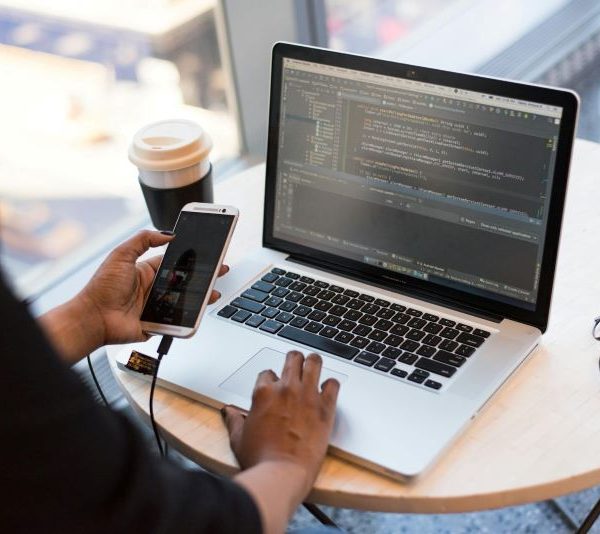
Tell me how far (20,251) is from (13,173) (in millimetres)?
172

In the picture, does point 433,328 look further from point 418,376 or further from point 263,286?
point 263,286

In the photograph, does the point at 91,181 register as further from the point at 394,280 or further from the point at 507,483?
the point at 507,483

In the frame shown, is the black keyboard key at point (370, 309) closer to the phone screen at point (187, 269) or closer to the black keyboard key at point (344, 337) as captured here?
the black keyboard key at point (344, 337)

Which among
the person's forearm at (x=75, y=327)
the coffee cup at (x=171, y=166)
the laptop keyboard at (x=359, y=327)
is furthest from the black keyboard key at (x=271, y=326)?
the coffee cup at (x=171, y=166)

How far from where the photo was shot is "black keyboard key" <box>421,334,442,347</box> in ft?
3.50

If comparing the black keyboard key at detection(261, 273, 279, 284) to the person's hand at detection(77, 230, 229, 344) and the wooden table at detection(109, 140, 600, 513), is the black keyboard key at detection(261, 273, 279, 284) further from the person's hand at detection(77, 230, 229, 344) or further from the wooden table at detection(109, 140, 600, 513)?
the wooden table at detection(109, 140, 600, 513)

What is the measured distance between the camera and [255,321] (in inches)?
45.0

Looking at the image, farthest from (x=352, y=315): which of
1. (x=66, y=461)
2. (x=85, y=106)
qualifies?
(x=85, y=106)

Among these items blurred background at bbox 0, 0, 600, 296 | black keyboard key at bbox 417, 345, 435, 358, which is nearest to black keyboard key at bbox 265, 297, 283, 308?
black keyboard key at bbox 417, 345, 435, 358

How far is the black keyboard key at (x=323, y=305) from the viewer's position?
3.76 ft

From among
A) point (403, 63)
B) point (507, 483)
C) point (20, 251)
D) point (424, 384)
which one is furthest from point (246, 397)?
point (20, 251)

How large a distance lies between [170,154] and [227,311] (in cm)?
29

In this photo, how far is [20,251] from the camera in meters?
1.95

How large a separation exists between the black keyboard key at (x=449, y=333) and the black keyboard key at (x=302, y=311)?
176 millimetres
